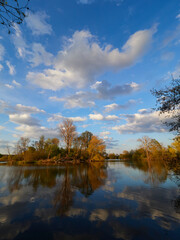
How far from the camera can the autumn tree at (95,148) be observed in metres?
50.6

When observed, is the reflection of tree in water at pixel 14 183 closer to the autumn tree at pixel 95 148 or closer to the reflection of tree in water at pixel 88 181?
the reflection of tree in water at pixel 88 181

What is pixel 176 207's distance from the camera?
6.21m

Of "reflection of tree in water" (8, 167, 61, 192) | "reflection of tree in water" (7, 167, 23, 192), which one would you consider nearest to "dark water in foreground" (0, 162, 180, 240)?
"reflection of tree in water" (7, 167, 23, 192)

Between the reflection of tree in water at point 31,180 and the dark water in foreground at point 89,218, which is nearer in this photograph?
the dark water in foreground at point 89,218

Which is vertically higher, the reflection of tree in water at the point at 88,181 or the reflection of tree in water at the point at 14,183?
the reflection of tree in water at the point at 88,181

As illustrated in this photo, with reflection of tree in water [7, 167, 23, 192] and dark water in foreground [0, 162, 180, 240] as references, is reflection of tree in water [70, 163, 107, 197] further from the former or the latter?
reflection of tree in water [7, 167, 23, 192]

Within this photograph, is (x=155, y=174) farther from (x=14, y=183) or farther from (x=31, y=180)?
(x=14, y=183)

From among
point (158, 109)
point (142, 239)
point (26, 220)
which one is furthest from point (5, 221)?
point (158, 109)

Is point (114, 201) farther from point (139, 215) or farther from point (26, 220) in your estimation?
point (26, 220)

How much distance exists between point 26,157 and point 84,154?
21055 millimetres

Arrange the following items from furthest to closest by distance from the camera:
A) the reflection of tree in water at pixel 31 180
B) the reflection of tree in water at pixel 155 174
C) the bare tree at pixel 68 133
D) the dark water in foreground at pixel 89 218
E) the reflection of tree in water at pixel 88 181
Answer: the bare tree at pixel 68 133
the reflection of tree in water at pixel 155 174
the reflection of tree in water at pixel 31 180
the reflection of tree in water at pixel 88 181
the dark water in foreground at pixel 89 218

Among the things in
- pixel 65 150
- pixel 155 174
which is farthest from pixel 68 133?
pixel 155 174

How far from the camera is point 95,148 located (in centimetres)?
5122

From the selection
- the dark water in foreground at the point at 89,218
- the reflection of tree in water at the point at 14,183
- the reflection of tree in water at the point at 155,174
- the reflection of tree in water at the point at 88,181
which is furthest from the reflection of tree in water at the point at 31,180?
the reflection of tree in water at the point at 155,174
